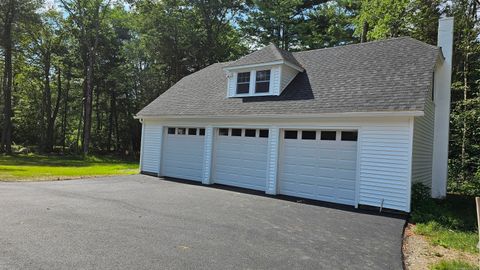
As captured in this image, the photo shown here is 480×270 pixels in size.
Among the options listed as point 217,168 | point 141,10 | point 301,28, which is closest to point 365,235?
point 217,168

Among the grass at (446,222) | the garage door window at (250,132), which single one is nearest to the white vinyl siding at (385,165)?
the grass at (446,222)

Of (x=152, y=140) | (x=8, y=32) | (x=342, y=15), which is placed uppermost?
(x=342, y=15)

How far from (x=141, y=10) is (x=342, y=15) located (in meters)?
17.1

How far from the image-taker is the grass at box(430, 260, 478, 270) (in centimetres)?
466

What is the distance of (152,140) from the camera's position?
15.2m

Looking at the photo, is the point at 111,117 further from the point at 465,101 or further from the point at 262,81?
the point at 465,101

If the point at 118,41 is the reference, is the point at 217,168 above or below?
below

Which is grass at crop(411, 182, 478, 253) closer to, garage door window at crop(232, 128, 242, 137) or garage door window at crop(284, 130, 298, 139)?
garage door window at crop(284, 130, 298, 139)

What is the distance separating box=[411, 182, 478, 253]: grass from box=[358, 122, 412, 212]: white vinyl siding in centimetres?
60

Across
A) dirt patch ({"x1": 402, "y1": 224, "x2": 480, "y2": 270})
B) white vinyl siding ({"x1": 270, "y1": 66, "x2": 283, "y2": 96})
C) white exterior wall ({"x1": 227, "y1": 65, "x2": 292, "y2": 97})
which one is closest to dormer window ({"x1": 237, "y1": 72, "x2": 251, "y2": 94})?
white exterior wall ({"x1": 227, "y1": 65, "x2": 292, "y2": 97})

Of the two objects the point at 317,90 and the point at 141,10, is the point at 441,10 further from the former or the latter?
the point at 141,10

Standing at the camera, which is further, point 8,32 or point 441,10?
point 8,32

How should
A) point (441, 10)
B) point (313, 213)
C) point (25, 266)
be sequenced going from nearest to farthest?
point (25, 266) → point (313, 213) → point (441, 10)

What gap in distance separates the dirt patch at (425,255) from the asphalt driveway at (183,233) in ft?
0.64
